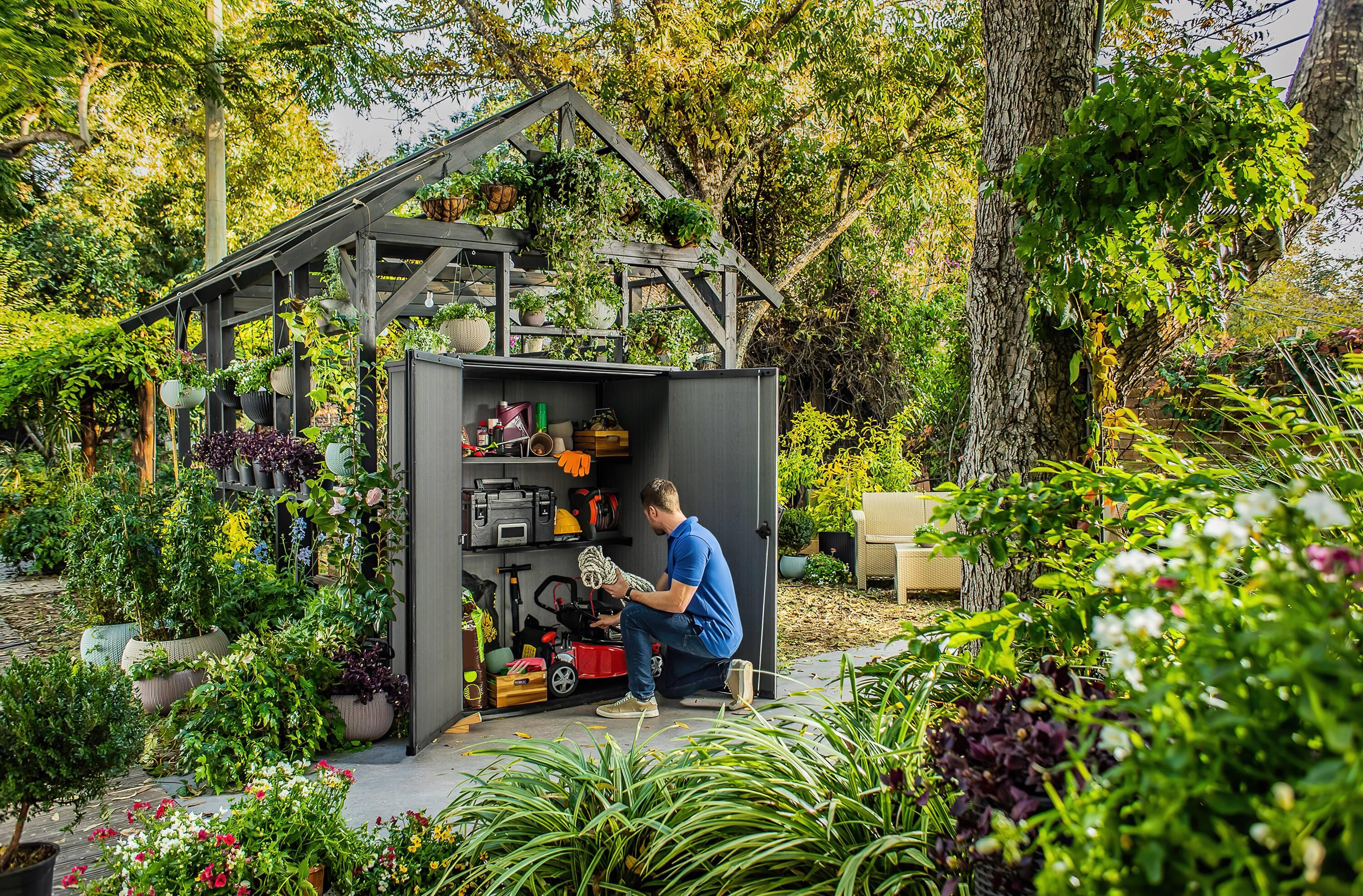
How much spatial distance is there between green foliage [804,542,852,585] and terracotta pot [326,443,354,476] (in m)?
5.85

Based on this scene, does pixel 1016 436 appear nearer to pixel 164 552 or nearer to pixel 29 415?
pixel 164 552

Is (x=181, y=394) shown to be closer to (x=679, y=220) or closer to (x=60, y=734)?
(x=679, y=220)

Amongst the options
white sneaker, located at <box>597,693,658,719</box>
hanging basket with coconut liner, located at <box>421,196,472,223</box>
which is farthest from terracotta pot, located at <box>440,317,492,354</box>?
white sneaker, located at <box>597,693,658,719</box>

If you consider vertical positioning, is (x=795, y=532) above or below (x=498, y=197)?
below

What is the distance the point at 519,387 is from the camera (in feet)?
21.3

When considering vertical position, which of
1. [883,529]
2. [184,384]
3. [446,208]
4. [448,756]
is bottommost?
[448,756]

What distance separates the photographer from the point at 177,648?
5.34 metres

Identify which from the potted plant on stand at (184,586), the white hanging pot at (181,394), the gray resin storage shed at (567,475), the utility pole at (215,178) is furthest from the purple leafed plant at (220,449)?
the utility pole at (215,178)

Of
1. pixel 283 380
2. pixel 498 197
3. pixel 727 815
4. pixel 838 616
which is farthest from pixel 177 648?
pixel 838 616

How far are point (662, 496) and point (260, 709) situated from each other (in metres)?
2.36

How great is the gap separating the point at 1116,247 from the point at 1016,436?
0.85 m

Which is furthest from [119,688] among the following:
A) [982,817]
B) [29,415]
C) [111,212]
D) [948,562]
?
[111,212]

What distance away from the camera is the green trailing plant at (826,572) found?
31.2 feet

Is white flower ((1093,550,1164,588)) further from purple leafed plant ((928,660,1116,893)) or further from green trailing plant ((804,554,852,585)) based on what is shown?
green trailing plant ((804,554,852,585))
